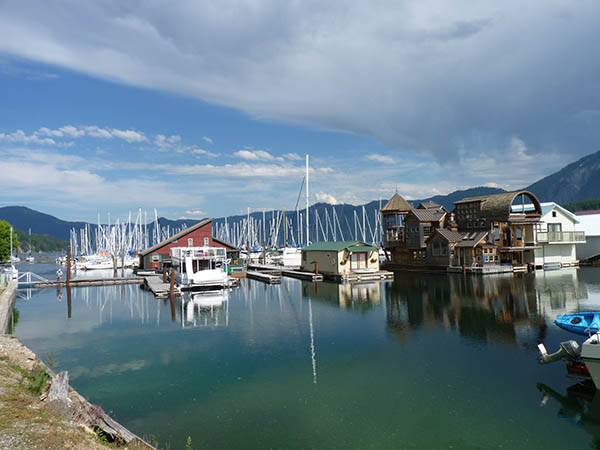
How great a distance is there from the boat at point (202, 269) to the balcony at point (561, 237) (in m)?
44.8

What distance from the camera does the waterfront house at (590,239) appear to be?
2427 inches

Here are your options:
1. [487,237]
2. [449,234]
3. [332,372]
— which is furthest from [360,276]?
[332,372]

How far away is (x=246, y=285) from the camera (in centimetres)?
4631

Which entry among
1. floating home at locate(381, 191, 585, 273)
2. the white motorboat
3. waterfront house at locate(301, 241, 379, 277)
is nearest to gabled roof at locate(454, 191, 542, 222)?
floating home at locate(381, 191, 585, 273)

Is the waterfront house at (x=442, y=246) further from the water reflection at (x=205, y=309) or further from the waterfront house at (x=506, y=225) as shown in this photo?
the water reflection at (x=205, y=309)

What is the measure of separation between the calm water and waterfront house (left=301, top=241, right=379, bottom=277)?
15.6m

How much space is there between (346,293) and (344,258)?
10213mm

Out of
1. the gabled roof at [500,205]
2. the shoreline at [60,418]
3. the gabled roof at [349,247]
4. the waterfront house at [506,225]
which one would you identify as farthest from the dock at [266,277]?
the shoreline at [60,418]

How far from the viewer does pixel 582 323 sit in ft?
53.1

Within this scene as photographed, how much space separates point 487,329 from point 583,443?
38.9 ft

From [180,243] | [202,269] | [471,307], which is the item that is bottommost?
[471,307]

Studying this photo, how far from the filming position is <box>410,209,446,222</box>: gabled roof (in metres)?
59.3

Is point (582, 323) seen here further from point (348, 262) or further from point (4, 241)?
point (4, 241)

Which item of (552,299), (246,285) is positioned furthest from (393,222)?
(552,299)
